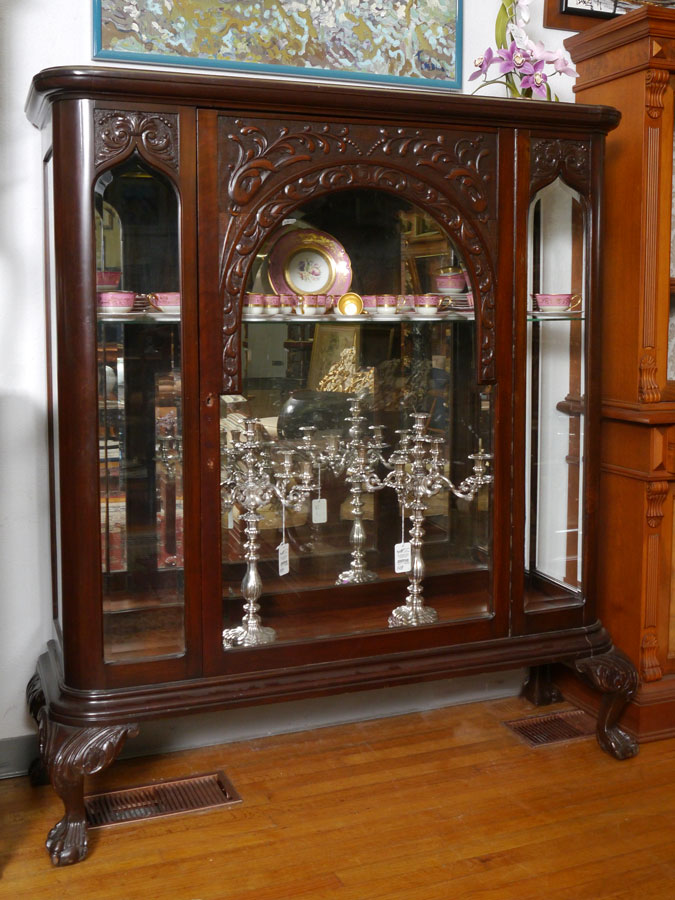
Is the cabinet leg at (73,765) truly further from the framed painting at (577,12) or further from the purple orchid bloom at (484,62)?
the framed painting at (577,12)

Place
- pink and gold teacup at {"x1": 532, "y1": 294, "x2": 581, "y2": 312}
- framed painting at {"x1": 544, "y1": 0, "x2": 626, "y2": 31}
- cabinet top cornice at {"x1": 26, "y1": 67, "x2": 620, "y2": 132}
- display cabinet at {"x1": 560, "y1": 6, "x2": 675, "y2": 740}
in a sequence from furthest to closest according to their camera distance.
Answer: framed painting at {"x1": 544, "y1": 0, "x2": 626, "y2": 31} → display cabinet at {"x1": 560, "y1": 6, "x2": 675, "y2": 740} → pink and gold teacup at {"x1": 532, "y1": 294, "x2": 581, "y2": 312} → cabinet top cornice at {"x1": 26, "y1": 67, "x2": 620, "y2": 132}

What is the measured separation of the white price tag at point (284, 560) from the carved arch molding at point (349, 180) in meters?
0.47

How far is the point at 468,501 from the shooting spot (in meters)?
2.53

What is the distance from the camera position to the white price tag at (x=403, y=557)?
255 cm

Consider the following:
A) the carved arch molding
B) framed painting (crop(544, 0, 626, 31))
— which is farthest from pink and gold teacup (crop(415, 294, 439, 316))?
framed painting (crop(544, 0, 626, 31))

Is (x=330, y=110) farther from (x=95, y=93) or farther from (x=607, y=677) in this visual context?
(x=607, y=677)

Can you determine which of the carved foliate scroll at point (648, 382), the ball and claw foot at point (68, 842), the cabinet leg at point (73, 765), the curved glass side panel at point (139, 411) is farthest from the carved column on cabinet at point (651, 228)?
the ball and claw foot at point (68, 842)

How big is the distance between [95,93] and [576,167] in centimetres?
115

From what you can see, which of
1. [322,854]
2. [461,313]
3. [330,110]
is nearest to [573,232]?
[461,313]

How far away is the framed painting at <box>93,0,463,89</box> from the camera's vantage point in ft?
8.05

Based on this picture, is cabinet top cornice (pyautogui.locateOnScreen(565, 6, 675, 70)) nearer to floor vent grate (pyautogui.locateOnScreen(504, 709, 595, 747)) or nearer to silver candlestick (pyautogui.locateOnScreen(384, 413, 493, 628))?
silver candlestick (pyautogui.locateOnScreen(384, 413, 493, 628))

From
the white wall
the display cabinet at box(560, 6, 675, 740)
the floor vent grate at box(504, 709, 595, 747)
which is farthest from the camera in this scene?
the floor vent grate at box(504, 709, 595, 747)

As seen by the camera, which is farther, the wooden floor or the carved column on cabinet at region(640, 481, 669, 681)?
the carved column on cabinet at region(640, 481, 669, 681)

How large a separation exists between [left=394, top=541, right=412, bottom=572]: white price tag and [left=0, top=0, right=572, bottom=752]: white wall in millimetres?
888
